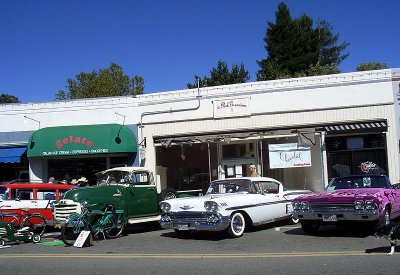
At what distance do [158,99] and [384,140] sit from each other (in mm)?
9521

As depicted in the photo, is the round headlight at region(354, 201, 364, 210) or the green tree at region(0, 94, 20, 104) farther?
the green tree at region(0, 94, 20, 104)

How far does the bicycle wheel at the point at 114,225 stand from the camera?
12266 mm

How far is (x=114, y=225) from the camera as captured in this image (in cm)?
1246

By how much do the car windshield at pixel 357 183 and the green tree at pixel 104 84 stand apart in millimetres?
34016

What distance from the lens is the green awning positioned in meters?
20.3

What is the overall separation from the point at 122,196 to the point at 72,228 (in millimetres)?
1885

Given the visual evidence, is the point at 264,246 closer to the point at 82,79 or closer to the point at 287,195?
the point at 287,195

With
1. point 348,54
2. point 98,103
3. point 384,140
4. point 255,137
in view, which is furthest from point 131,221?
point 348,54

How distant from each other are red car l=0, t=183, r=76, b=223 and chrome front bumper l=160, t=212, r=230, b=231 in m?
4.58

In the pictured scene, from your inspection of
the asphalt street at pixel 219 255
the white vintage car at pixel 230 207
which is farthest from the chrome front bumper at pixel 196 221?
the asphalt street at pixel 219 255

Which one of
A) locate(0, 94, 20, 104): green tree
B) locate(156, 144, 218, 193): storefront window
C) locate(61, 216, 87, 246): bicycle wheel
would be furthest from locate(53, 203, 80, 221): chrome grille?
locate(0, 94, 20, 104): green tree

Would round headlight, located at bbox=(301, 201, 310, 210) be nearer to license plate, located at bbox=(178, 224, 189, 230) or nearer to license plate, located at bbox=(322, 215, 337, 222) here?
license plate, located at bbox=(322, 215, 337, 222)

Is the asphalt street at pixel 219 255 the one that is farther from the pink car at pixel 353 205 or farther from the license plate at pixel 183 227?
the pink car at pixel 353 205

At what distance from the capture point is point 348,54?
50562 millimetres
